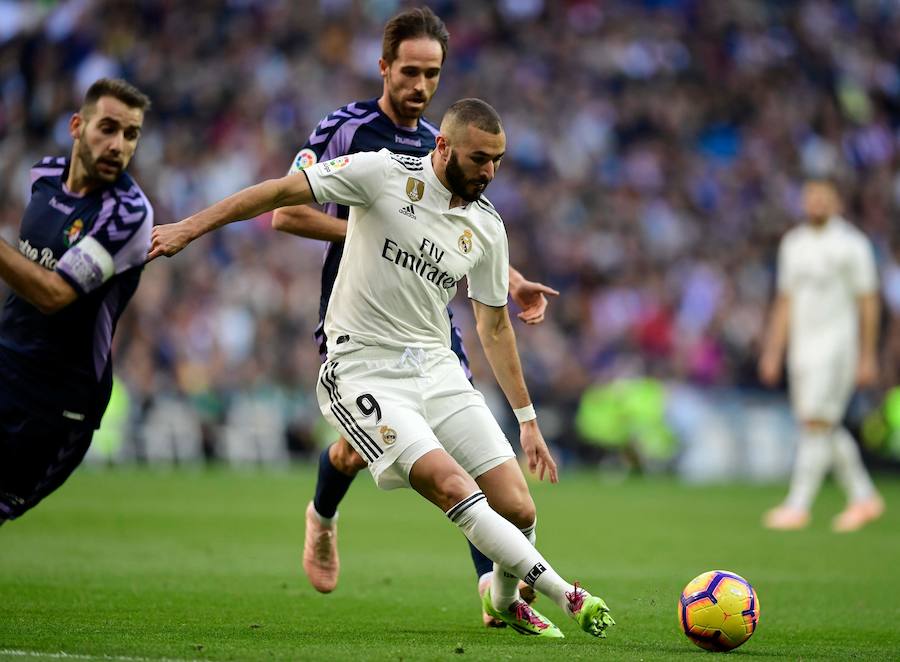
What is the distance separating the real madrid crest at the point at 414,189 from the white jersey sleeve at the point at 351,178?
12cm

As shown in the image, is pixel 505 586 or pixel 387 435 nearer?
pixel 387 435

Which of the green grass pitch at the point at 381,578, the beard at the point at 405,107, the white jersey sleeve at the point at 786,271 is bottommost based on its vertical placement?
the green grass pitch at the point at 381,578

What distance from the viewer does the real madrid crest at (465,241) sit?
6.67 m

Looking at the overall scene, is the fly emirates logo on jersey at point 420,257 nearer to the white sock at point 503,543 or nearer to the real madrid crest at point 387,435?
the real madrid crest at point 387,435

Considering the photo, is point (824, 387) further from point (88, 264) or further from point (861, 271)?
point (88, 264)

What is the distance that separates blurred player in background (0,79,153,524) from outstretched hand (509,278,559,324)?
1.89m

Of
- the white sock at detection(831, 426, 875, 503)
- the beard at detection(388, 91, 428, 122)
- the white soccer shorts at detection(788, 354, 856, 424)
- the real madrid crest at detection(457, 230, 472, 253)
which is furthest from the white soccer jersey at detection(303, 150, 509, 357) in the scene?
the white sock at detection(831, 426, 875, 503)

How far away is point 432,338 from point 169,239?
1.55 m

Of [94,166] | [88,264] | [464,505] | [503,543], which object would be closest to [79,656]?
[88,264]

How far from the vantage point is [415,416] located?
21.4 feet

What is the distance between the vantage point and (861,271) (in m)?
13.6

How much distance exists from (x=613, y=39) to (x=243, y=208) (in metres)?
23.0

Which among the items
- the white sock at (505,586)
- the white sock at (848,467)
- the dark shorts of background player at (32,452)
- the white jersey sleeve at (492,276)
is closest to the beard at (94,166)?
the dark shorts of background player at (32,452)

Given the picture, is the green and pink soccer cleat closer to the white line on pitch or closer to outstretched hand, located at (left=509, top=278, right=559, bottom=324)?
outstretched hand, located at (left=509, top=278, right=559, bottom=324)
